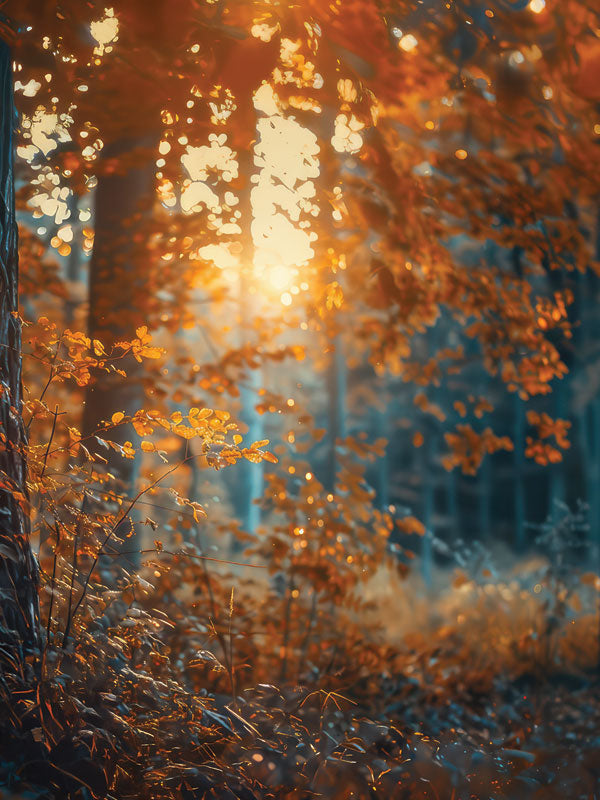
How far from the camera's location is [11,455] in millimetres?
2443

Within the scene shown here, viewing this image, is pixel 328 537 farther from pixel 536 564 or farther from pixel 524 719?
pixel 536 564

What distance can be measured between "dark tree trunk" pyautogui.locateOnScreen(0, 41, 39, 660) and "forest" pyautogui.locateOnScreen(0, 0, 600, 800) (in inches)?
0.5

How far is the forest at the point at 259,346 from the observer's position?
2416mm

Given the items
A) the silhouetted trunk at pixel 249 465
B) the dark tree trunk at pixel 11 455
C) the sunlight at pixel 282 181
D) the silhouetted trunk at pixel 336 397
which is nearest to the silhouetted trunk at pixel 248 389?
the silhouetted trunk at pixel 249 465

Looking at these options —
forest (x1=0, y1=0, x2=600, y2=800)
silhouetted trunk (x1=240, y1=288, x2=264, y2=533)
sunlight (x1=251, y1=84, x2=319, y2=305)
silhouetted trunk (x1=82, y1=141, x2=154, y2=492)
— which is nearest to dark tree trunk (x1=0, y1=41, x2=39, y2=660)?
forest (x1=0, y1=0, x2=600, y2=800)

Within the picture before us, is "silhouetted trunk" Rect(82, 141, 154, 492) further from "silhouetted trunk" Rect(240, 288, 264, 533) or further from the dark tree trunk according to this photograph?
"silhouetted trunk" Rect(240, 288, 264, 533)

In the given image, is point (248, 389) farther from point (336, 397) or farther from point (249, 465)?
point (249, 465)

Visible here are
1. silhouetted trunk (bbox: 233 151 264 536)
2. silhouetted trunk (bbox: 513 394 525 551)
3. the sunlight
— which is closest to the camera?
the sunlight

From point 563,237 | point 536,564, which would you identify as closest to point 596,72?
point 563,237

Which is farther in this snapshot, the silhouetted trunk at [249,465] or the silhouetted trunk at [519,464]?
the silhouetted trunk at [519,464]

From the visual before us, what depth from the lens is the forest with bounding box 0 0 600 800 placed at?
242 centimetres

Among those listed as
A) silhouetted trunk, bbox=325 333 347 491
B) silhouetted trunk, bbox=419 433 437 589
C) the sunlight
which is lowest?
silhouetted trunk, bbox=419 433 437 589

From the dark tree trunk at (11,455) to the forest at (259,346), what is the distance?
0.01 meters

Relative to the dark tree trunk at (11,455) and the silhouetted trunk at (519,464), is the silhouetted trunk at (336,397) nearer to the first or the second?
the dark tree trunk at (11,455)
